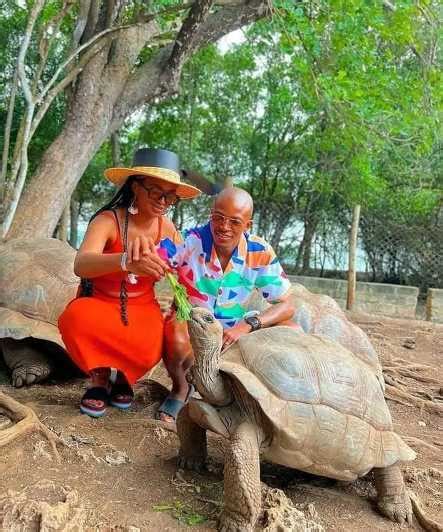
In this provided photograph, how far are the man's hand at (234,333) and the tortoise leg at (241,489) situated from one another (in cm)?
52

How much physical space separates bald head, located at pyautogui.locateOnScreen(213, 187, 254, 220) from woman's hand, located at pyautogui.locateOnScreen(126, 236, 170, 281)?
1.13 ft

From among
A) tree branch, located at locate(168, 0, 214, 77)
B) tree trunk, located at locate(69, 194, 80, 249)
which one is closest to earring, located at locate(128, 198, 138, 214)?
tree branch, located at locate(168, 0, 214, 77)

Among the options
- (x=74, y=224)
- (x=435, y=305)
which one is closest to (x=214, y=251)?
(x=435, y=305)

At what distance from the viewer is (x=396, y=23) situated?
22.8 ft

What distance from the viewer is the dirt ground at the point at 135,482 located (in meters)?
2.05

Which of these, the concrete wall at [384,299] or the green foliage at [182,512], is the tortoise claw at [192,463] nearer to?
the green foliage at [182,512]

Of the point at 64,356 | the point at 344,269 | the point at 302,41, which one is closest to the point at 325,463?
the point at 64,356

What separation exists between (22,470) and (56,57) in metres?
8.76

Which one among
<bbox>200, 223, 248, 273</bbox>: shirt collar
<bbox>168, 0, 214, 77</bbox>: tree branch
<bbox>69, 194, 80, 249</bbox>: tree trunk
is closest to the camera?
<bbox>200, 223, 248, 273</bbox>: shirt collar

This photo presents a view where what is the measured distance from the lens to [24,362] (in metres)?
3.64

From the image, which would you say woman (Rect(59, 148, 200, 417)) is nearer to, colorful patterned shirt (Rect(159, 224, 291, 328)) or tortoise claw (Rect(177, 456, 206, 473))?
colorful patterned shirt (Rect(159, 224, 291, 328))

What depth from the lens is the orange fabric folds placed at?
2.91 metres

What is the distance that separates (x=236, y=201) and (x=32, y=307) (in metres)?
1.86

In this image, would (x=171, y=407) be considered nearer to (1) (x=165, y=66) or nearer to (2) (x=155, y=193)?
(2) (x=155, y=193)
